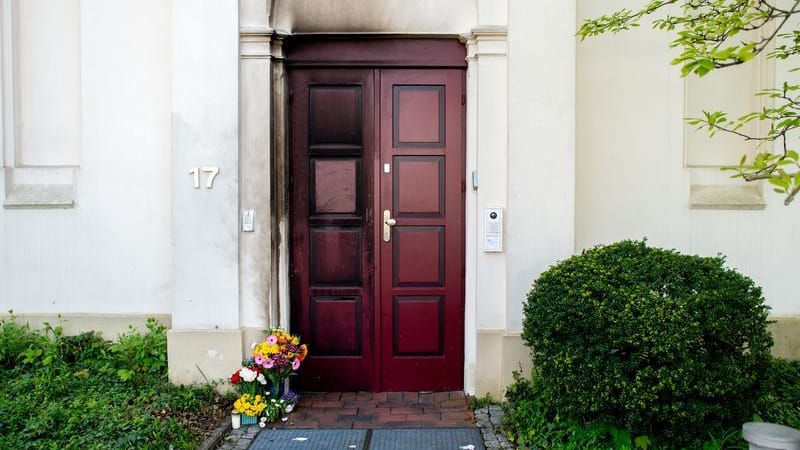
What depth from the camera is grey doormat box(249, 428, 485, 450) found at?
4.53m

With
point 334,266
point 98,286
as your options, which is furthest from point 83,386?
point 334,266

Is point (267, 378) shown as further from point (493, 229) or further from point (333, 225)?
point (493, 229)

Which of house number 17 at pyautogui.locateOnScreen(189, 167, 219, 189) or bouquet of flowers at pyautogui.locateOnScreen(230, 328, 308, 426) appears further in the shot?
house number 17 at pyautogui.locateOnScreen(189, 167, 219, 189)

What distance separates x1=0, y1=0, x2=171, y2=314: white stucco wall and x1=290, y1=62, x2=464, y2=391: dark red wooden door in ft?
4.17

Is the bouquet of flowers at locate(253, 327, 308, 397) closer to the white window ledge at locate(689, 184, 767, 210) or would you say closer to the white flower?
the white flower

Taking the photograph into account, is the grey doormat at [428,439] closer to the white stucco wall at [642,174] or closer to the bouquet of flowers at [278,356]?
the bouquet of flowers at [278,356]

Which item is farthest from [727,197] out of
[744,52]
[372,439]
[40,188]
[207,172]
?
[40,188]

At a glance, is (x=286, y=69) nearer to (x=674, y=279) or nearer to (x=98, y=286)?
(x=98, y=286)

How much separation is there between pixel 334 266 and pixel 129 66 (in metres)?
2.60

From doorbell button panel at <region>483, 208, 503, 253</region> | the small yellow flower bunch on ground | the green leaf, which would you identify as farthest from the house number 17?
the green leaf

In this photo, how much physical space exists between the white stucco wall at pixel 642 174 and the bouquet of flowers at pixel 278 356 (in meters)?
2.63

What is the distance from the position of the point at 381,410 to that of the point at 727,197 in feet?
11.6

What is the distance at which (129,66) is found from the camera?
5.80 meters

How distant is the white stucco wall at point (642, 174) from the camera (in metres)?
5.66
